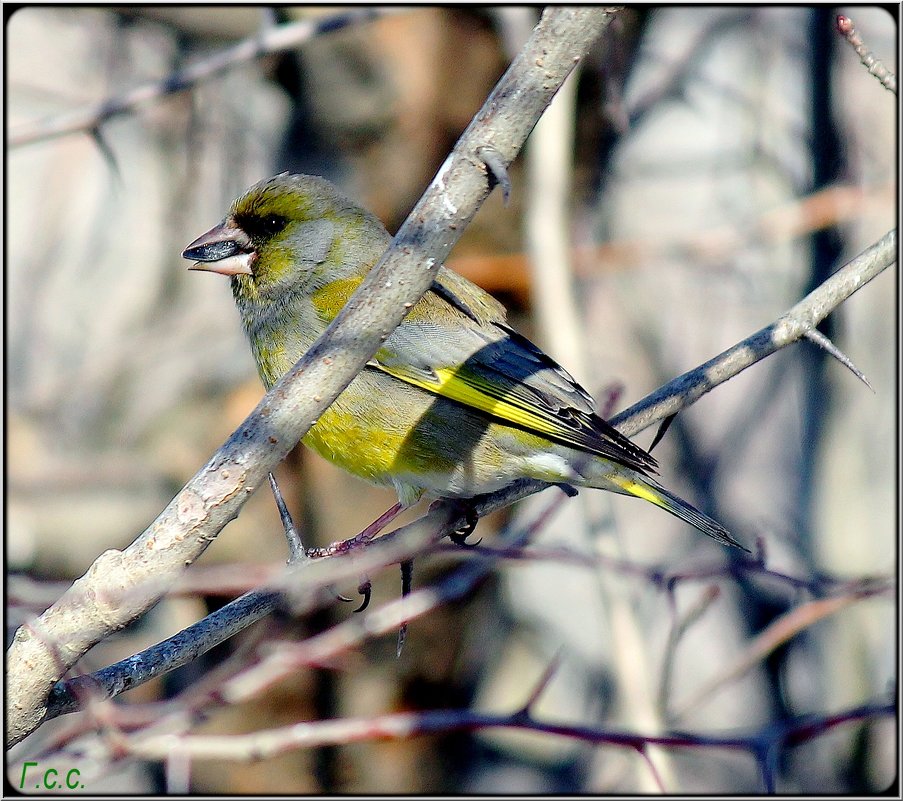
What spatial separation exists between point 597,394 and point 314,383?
3038 mm

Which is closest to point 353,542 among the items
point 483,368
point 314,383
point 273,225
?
point 483,368

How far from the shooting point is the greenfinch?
3285 millimetres

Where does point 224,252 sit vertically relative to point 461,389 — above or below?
above

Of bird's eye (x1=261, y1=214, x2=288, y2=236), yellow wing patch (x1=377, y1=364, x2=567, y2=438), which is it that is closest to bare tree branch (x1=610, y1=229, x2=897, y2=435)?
yellow wing patch (x1=377, y1=364, x2=567, y2=438)

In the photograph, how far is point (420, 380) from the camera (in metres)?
A: 3.46

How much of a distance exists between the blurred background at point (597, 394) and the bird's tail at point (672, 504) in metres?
1.90

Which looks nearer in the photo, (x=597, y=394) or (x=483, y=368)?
(x=483, y=368)

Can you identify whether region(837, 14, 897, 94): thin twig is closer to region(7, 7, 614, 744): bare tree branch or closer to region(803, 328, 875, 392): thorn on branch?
region(803, 328, 875, 392): thorn on branch

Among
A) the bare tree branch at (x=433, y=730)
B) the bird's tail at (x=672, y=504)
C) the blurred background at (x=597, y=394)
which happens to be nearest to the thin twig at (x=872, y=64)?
the bird's tail at (x=672, y=504)

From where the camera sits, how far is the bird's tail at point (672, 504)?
315 centimetres

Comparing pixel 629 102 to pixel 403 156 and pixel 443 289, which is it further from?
pixel 443 289

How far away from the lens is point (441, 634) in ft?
19.7

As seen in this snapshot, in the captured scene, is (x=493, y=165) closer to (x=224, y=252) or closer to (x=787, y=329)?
(x=787, y=329)

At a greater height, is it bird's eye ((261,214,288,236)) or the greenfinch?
bird's eye ((261,214,288,236))
